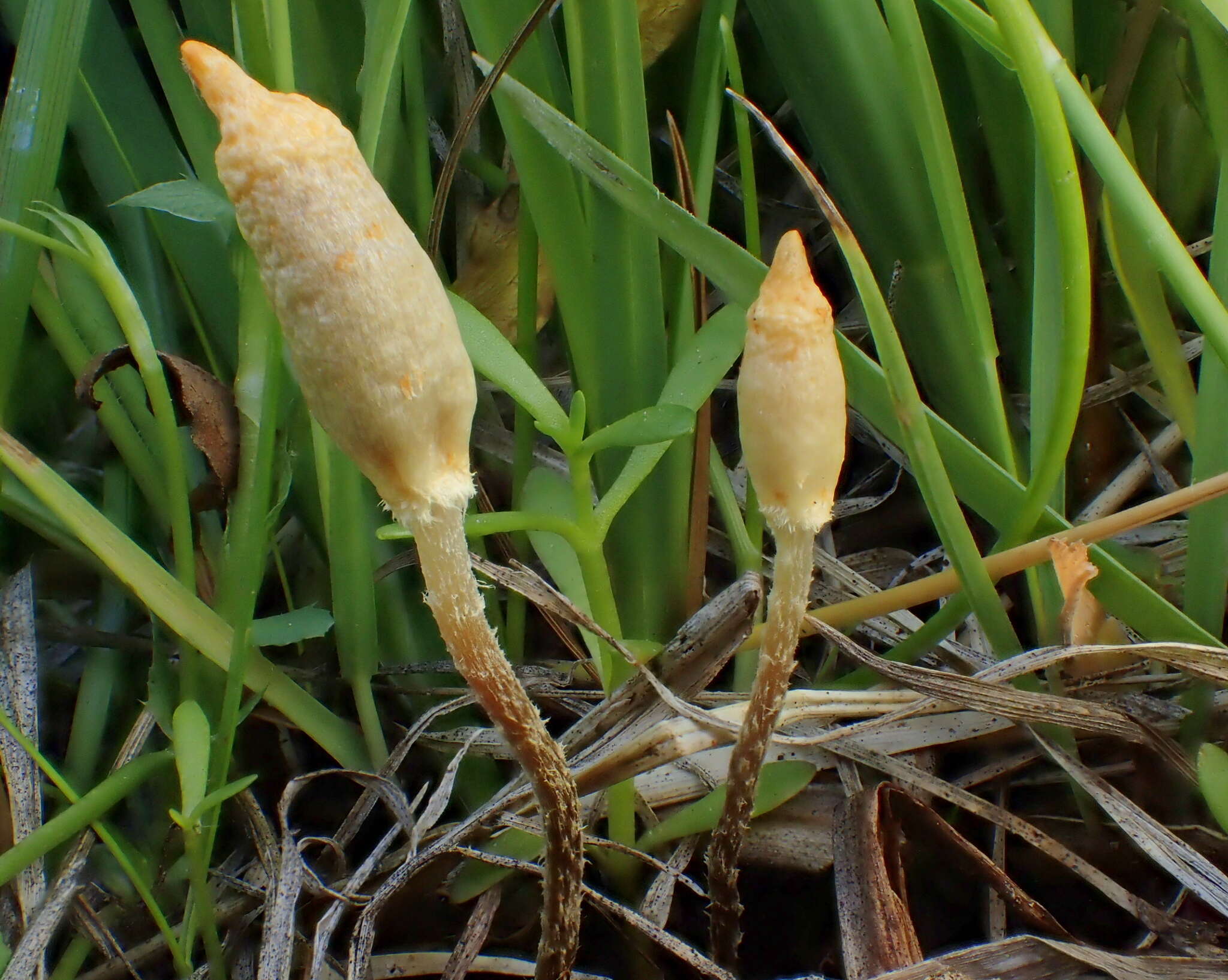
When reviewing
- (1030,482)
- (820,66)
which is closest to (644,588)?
(1030,482)

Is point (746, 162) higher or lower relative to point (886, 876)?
higher

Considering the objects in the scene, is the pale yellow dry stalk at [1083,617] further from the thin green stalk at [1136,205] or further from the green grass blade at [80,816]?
the green grass blade at [80,816]

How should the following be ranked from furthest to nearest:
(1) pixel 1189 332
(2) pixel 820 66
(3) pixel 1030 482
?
1. (1) pixel 1189 332
2. (2) pixel 820 66
3. (3) pixel 1030 482

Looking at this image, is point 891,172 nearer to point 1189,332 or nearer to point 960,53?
point 960,53

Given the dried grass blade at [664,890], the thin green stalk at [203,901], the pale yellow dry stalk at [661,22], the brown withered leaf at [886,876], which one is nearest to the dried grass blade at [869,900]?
the brown withered leaf at [886,876]

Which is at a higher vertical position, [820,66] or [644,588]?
[820,66]

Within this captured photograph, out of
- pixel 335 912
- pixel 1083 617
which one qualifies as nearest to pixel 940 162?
pixel 1083 617

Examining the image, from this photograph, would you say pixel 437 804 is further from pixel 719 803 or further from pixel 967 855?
pixel 967 855
